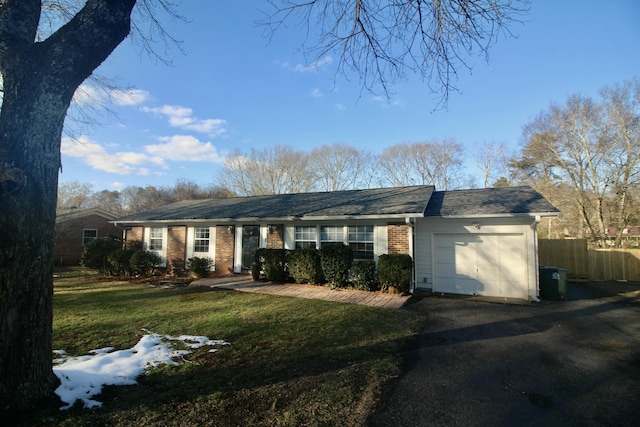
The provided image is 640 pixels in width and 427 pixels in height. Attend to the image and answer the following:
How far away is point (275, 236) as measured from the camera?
12.9 m

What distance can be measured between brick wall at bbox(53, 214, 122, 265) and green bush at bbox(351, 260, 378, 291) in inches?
755

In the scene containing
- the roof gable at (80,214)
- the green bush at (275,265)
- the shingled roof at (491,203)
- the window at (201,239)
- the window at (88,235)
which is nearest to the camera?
the shingled roof at (491,203)

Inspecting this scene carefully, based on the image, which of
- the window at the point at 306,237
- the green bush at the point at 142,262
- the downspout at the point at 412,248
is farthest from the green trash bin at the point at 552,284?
the green bush at the point at 142,262

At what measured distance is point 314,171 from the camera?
3444 centimetres

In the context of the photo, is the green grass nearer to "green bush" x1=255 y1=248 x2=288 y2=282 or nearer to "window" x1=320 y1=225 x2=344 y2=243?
"green bush" x1=255 y1=248 x2=288 y2=282

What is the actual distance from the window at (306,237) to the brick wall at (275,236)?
0.72m

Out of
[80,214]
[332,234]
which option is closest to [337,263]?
[332,234]

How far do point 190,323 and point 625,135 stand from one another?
89.6ft

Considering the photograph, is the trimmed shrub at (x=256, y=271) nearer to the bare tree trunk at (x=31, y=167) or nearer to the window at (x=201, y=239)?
the window at (x=201, y=239)

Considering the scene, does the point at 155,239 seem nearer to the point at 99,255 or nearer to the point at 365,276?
the point at 99,255

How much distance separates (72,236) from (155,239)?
11242 mm

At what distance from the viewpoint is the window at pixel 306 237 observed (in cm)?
1226

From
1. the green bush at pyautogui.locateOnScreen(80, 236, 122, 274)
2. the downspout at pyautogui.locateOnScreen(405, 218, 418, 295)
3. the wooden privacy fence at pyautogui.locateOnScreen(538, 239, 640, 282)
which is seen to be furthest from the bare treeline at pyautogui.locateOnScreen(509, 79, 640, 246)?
the green bush at pyautogui.locateOnScreen(80, 236, 122, 274)

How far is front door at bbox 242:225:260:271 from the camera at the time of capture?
1345 cm
